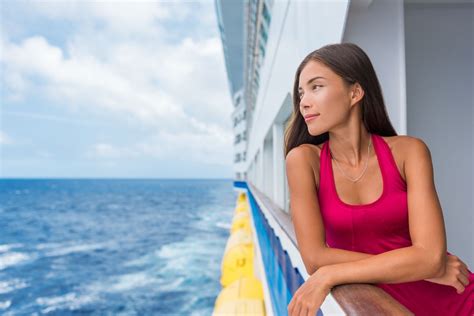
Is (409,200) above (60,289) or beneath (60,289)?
above

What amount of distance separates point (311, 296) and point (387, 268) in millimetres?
203

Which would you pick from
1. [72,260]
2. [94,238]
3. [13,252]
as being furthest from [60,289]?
[94,238]

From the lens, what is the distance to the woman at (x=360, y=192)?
109cm

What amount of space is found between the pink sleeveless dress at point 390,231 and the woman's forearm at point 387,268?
15 centimetres

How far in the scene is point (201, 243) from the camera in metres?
16.9

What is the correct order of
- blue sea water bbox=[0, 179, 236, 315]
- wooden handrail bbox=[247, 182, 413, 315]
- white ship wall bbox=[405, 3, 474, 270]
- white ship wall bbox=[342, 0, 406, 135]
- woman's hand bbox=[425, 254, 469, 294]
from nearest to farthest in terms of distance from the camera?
wooden handrail bbox=[247, 182, 413, 315] < woman's hand bbox=[425, 254, 469, 294] < white ship wall bbox=[342, 0, 406, 135] < white ship wall bbox=[405, 3, 474, 270] < blue sea water bbox=[0, 179, 236, 315]

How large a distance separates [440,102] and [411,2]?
614 millimetres

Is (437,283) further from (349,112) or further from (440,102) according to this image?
(440,102)

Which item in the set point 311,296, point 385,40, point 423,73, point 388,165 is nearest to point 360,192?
point 388,165

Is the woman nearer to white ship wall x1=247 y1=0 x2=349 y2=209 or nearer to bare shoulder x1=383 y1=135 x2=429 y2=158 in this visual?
bare shoulder x1=383 y1=135 x2=429 y2=158

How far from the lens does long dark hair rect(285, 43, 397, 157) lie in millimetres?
1186

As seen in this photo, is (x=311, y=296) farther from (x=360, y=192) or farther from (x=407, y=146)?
(x=407, y=146)

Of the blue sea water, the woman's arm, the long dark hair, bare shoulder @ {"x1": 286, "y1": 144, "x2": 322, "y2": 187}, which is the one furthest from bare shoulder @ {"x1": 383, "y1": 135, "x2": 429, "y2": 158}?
the blue sea water

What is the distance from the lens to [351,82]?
1197 millimetres
